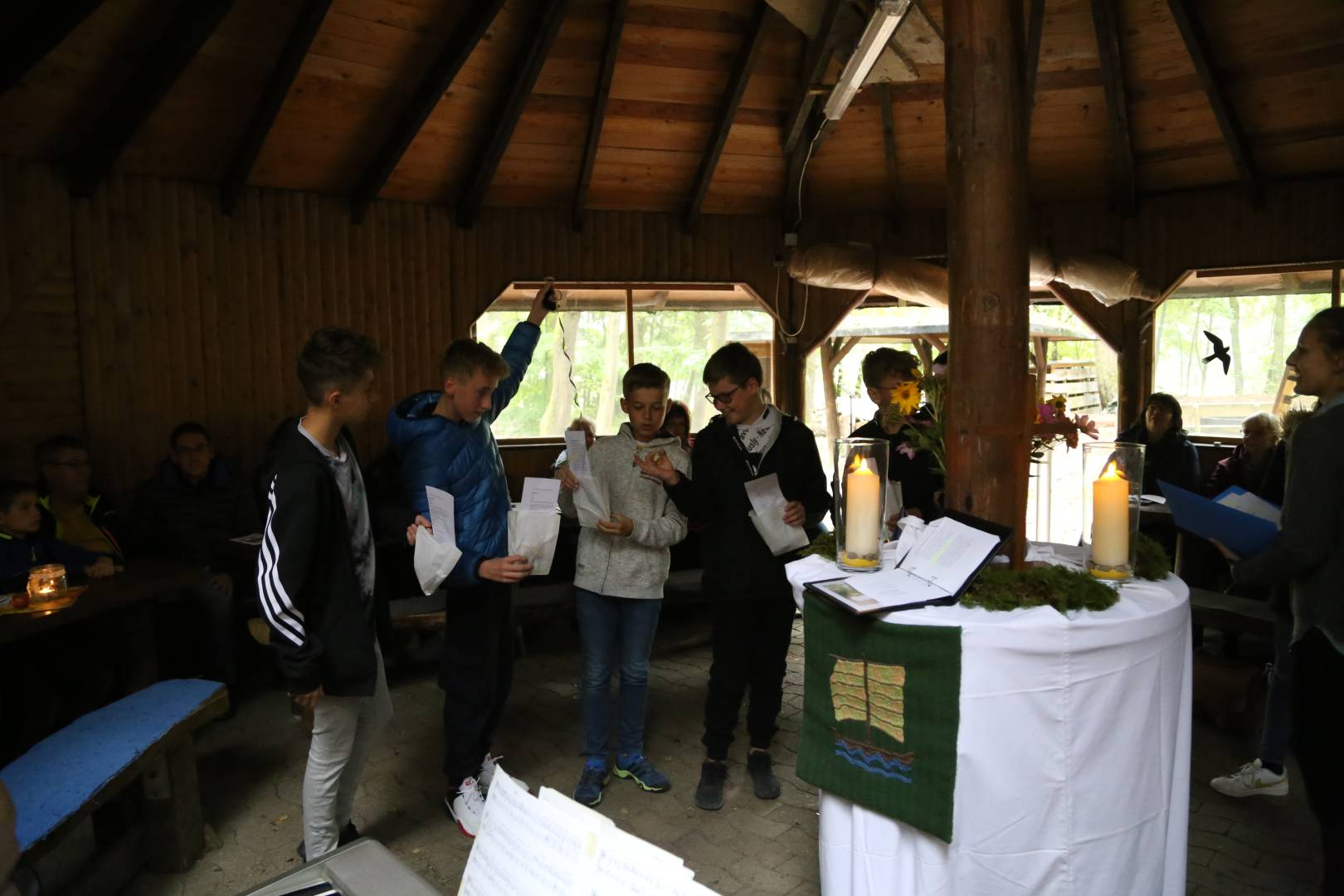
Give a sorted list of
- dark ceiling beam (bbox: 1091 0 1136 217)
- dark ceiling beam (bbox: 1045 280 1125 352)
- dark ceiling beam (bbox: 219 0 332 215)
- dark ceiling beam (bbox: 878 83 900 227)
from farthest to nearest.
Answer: dark ceiling beam (bbox: 1045 280 1125 352) < dark ceiling beam (bbox: 878 83 900 227) < dark ceiling beam (bbox: 1091 0 1136 217) < dark ceiling beam (bbox: 219 0 332 215)

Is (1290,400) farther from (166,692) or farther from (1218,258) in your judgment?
(166,692)

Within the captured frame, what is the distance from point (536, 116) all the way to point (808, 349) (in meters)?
3.22

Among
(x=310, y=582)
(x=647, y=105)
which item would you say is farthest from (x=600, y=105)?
(x=310, y=582)

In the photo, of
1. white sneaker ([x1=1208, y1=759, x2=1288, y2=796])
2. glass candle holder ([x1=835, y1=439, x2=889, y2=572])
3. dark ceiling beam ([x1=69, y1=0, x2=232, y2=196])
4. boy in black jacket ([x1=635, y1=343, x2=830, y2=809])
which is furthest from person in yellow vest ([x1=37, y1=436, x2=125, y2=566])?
white sneaker ([x1=1208, y1=759, x2=1288, y2=796])

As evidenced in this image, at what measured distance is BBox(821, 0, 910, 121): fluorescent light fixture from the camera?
11.7 feet

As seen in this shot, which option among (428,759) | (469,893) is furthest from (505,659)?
(469,893)

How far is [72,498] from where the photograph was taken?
4840 millimetres

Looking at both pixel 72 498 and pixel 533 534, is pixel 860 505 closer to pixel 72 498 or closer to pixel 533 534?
pixel 533 534

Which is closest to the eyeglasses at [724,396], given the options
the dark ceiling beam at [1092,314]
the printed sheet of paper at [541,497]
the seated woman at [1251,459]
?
the printed sheet of paper at [541,497]

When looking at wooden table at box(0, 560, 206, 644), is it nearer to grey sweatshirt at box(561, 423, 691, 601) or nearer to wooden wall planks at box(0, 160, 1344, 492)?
grey sweatshirt at box(561, 423, 691, 601)

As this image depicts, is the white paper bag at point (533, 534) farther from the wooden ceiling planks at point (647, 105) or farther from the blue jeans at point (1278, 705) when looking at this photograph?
the wooden ceiling planks at point (647, 105)

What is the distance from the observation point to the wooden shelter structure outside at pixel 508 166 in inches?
219

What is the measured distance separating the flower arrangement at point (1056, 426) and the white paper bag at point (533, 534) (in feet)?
5.25

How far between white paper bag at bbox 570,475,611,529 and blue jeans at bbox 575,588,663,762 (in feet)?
1.11
